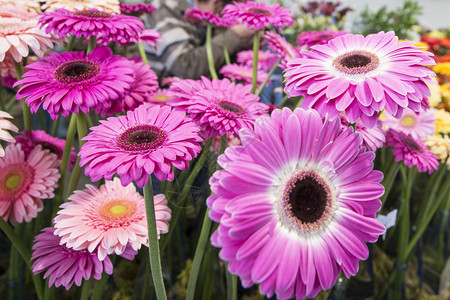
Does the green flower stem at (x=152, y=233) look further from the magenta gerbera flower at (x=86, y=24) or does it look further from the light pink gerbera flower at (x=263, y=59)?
the light pink gerbera flower at (x=263, y=59)

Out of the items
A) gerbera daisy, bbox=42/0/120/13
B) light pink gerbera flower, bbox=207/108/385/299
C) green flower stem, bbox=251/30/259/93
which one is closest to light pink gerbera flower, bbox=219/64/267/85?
green flower stem, bbox=251/30/259/93

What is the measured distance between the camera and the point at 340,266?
0.75 feet

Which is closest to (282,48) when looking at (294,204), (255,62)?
(255,62)

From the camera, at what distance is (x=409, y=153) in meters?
0.41

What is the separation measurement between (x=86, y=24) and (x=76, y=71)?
1.6 inches

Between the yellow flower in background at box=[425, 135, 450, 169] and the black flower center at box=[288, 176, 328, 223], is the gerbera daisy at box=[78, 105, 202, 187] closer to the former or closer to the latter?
the black flower center at box=[288, 176, 328, 223]

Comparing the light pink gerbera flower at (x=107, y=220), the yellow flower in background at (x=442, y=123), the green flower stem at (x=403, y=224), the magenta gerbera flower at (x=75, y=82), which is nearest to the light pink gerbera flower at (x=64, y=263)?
the light pink gerbera flower at (x=107, y=220)

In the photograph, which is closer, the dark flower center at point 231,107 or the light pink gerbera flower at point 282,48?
the dark flower center at point 231,107

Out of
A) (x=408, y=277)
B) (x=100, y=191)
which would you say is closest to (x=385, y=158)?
(x=408, y=277)

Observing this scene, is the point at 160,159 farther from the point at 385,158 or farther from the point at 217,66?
the point at 217,66

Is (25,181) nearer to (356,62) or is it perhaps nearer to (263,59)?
(356,62)

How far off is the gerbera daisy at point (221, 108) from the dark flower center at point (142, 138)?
3 cm

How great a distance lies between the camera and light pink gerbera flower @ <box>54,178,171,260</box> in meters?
0.28

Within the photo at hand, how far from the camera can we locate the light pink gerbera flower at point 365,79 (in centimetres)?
24
